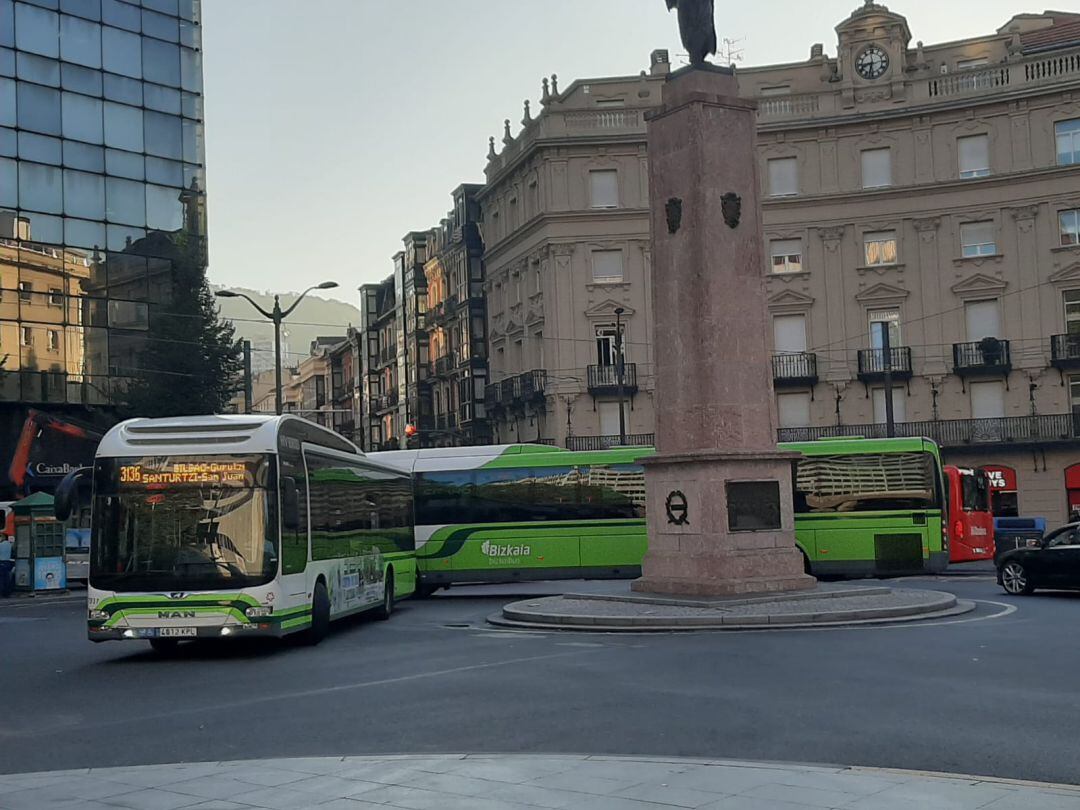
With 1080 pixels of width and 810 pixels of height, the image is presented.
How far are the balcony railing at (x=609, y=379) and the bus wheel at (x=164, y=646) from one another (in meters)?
37.4

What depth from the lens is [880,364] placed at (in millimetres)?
53344

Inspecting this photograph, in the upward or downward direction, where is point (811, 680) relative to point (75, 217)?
downward

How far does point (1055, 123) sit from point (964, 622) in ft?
A: 126

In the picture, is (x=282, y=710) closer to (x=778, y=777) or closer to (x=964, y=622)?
(x=778, y=777)

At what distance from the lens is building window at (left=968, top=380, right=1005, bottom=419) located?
52.1 metres

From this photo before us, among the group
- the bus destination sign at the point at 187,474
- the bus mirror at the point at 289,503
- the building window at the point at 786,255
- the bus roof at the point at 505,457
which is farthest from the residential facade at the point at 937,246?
the bus destination sign at the point at 187,474

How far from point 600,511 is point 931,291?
28087 mm

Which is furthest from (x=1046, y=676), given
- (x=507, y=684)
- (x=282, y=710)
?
(x=282, y=710)

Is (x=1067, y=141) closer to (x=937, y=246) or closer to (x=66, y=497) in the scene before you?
(x=937, y=246)

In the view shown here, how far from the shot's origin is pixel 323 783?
333 inches

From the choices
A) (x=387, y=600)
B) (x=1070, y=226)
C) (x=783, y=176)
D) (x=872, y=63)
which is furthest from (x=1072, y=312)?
(x=387, y=600)

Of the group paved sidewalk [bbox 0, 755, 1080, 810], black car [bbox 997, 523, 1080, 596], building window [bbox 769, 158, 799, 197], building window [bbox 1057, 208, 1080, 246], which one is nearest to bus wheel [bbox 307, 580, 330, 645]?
paved sidewalk [bbox 0, 755, 1080, 810]

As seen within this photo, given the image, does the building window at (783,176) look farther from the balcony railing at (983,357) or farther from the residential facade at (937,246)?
the balcony railing at (983,357)

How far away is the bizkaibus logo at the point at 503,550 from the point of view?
99.2ft
